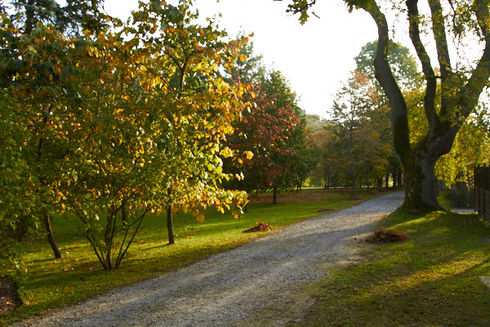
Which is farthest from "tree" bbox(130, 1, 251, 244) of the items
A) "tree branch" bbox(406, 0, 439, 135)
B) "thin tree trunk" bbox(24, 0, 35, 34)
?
"tree branch" bbox(406, 0, 439, 135)

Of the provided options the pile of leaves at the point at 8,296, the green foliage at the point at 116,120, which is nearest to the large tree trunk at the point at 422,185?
the green foliage at the point at 116,120

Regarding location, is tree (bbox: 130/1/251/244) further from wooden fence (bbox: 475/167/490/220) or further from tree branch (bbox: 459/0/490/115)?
wooden fence (bbox: 475/167/490/220)

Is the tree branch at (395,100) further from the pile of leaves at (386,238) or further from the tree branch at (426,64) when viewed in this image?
the pile of leaves at (386,238)

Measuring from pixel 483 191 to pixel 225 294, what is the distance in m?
13.0

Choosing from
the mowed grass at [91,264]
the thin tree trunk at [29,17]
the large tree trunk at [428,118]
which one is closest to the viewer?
the mowed grass at [91,264]

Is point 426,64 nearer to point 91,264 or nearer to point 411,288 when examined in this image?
point 411,288

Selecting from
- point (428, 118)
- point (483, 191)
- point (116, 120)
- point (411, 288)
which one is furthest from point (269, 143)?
point (411, 288)

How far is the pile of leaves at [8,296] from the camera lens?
7387 mm

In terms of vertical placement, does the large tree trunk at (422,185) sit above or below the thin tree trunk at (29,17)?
below

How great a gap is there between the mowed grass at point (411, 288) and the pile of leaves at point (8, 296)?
15.8 feet

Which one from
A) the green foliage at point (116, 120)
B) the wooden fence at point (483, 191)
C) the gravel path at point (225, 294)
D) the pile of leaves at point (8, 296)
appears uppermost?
the green foliage at point (116, 120)

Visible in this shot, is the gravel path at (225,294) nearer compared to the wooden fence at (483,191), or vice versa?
the gravel path at (225,294)

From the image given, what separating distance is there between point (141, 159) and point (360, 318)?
541 centimetres

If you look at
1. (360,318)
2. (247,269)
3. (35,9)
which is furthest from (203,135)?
(35,9)
